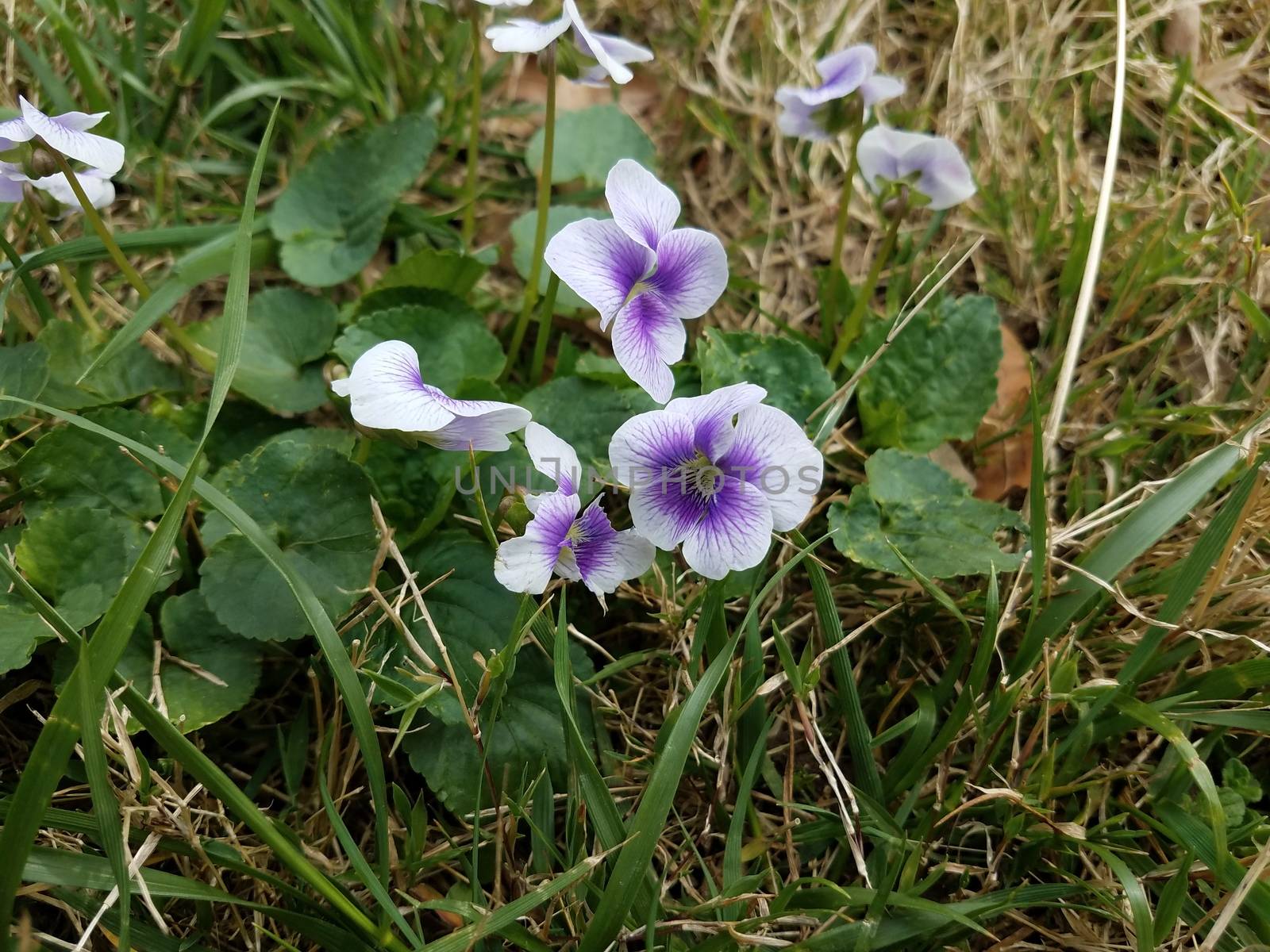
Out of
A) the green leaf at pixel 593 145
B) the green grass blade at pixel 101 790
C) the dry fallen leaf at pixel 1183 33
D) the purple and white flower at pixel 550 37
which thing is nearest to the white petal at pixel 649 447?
the purple and white flower at pixel 550 37

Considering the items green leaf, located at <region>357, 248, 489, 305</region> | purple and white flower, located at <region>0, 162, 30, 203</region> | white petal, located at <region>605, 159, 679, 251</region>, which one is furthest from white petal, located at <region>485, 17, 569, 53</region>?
purple and white flower, located at <region>0, 162, 30, 203</region>

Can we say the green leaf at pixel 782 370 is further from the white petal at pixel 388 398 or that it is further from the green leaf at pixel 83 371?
the green leaf at pixel 83 371

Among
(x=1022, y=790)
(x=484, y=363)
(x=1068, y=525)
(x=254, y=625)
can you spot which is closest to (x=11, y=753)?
(x=254, y=625)

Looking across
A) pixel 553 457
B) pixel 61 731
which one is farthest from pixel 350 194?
pixel 61 731

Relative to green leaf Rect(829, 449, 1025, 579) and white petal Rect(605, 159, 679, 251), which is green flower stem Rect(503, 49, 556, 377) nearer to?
white petal Rect(605, 159, 679, 251)

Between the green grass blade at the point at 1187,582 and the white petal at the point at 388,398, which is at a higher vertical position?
the white petal at the point at 388,398

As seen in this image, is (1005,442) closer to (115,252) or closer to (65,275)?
(115,252)
